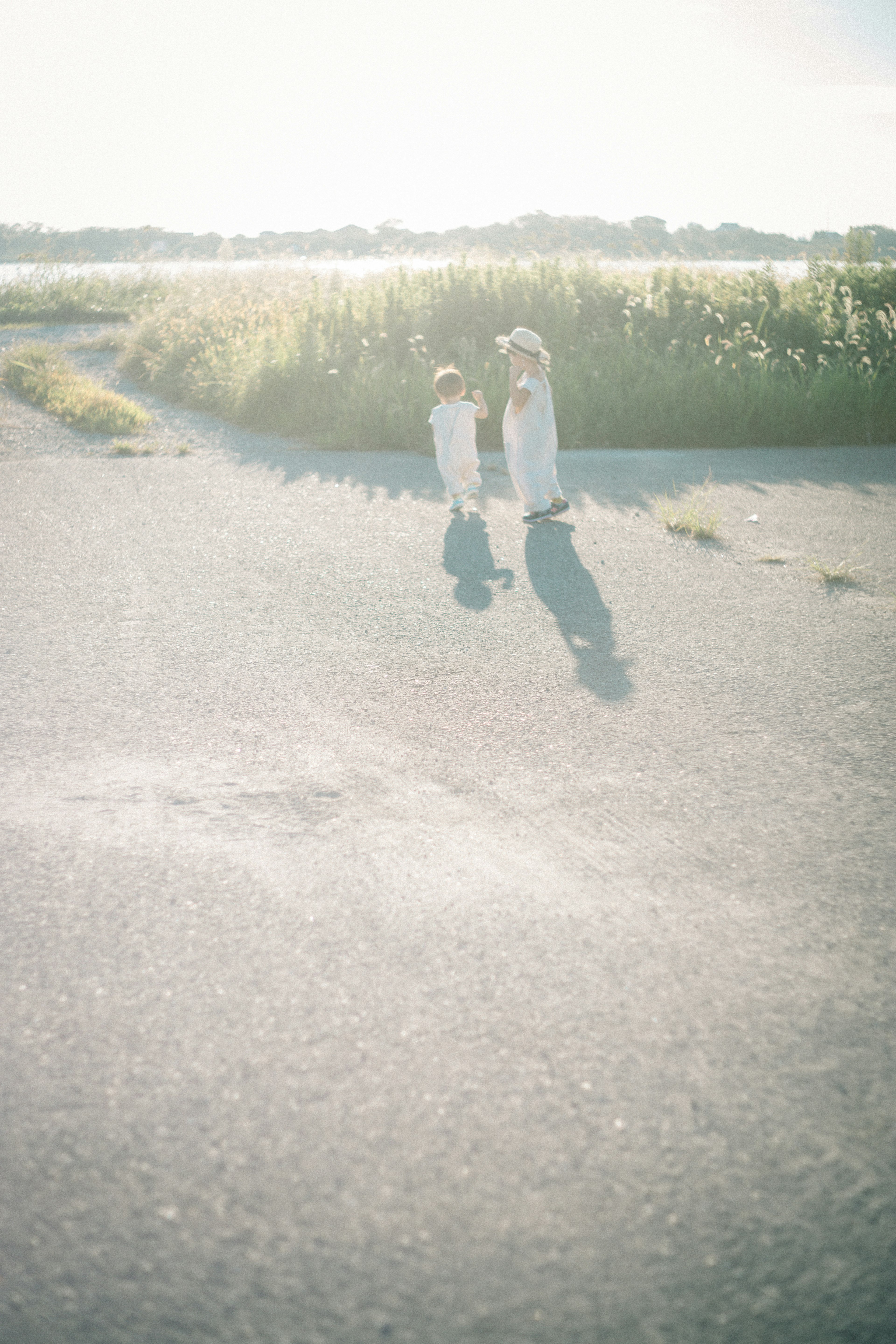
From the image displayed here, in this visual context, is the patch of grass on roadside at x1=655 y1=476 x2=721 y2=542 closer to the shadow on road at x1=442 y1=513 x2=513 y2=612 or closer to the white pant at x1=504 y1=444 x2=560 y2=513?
the white pant at x1=504 y1=444 x2=560 y2=513

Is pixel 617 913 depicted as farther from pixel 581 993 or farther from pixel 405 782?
pixel 405 782

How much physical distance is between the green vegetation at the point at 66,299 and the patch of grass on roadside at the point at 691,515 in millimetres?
17698

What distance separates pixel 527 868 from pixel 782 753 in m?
1.37

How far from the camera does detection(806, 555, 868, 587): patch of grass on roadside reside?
5457 mm

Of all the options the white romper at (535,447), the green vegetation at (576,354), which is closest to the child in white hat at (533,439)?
the white romper at (535,447)

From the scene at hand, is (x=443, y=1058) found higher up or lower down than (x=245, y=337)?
lower down

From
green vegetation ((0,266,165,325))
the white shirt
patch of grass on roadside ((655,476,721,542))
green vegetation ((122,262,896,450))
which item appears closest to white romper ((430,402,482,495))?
the white shirt

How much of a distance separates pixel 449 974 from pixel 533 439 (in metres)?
5.31

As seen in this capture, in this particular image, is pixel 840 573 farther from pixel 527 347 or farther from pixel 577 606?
pixel 527 347

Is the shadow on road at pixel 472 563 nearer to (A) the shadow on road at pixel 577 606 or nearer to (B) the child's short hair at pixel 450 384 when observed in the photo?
(A) the shadow on road at pixel 577 606

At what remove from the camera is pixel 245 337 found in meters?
13.8

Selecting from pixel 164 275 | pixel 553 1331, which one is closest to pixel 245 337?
pixel 164 275

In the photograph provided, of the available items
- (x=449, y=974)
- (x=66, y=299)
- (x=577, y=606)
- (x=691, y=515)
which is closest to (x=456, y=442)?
(x=691, y=515)

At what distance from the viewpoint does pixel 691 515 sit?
21.7 ft
